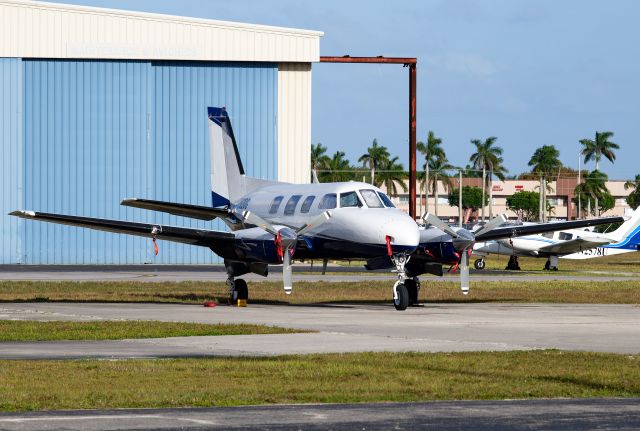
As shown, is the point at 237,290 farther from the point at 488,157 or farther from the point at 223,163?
the point at 488,157

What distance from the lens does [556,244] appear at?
68.9m

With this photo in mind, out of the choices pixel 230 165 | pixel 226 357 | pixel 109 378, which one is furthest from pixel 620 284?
pixel 109 378

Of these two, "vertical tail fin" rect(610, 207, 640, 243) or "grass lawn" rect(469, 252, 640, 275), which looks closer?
"grass lawn" rect(469, 252, 640, 275)

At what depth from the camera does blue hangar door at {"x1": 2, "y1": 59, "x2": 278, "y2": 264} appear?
65.1 m

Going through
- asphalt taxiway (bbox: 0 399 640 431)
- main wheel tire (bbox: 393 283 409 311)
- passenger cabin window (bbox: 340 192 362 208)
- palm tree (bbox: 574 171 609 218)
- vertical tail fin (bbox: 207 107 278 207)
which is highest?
palm tree (bbox: 574 171 609 218)

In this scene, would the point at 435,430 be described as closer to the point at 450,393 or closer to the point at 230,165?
the point at 450,393

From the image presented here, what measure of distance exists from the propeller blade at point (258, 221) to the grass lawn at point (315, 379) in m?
13.7

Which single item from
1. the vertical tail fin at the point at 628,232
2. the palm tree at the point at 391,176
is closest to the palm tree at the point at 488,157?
the palm tree at the point at 391,176

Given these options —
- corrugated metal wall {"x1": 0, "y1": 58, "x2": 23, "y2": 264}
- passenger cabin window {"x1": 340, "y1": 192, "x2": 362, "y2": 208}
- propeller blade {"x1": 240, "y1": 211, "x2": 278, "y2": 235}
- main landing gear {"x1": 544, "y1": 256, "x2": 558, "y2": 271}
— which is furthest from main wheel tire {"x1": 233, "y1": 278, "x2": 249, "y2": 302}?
main landing gear {"x1": 544, "y1": 256, "x2": 558, "y2": 271}

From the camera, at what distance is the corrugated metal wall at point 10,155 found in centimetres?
6481

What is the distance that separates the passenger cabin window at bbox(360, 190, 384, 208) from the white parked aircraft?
119 feet

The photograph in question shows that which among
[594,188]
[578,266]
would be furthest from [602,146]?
[578,266]

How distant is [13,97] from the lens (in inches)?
2559

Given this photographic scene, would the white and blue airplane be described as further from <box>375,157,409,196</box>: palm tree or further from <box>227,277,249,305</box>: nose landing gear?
<box>375,157,409,196</box>: palm tree
